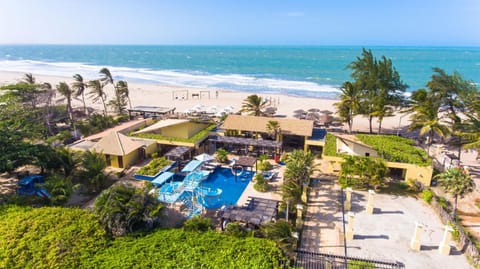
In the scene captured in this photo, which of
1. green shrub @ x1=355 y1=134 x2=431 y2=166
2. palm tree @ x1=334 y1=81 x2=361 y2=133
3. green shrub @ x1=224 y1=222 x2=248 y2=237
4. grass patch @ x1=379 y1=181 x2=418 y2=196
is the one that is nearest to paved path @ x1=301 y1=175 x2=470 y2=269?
grass patch @ x1=379 y1=181 x2=418 y2=196

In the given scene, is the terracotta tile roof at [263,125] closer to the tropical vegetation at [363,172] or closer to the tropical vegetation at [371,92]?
the tropical vegetation at [363,172]

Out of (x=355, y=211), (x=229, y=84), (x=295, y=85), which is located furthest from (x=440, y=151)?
(x=229, y=84)

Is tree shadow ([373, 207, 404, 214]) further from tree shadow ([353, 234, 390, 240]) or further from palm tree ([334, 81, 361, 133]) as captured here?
palm tree ([334, 81, 361, 133])

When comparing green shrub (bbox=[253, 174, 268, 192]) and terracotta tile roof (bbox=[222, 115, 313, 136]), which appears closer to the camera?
green shrub (bbox=[253, 174, 268, 192])

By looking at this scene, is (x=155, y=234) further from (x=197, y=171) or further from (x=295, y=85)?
(x=295, y=85)

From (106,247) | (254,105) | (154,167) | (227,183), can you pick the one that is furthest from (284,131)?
(106,247)

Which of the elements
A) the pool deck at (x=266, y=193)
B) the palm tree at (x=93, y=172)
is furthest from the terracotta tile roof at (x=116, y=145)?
the pool deck at (x=266, y=193)
